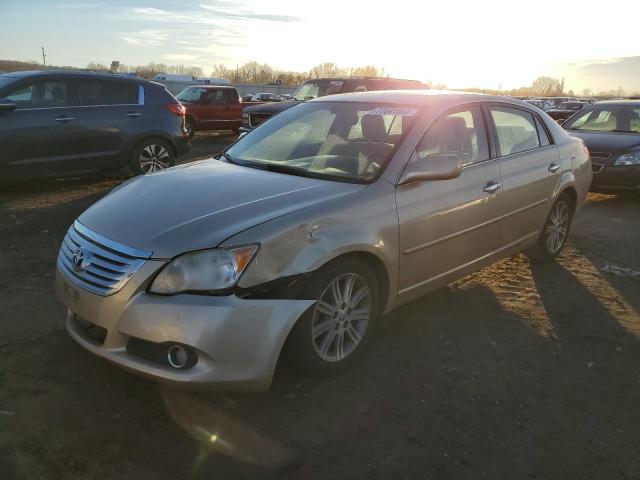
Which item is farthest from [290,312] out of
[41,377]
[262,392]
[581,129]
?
[581,129]

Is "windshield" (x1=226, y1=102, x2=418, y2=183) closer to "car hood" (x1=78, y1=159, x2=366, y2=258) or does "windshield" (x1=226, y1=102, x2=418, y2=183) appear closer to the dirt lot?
"car hood" (x1=78, y1=159, x2=366, y2=258)

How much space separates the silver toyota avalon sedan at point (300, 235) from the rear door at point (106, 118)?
443 centimetres

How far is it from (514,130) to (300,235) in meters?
2.68

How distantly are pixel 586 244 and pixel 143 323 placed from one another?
537 centimetres

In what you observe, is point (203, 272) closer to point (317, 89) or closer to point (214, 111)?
point (317, 89)

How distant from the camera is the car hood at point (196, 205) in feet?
9.22

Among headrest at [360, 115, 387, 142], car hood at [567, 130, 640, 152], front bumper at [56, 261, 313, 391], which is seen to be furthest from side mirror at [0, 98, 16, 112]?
car hood at [567, 130, 640, 152]

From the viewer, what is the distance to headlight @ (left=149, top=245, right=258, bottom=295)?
106 inches

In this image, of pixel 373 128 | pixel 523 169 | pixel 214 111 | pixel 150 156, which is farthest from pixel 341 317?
pixel 214 111

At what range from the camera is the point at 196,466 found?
2.51 meters

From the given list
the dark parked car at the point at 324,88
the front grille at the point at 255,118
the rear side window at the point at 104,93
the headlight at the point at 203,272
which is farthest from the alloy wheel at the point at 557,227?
the front grille at the point at 255,118

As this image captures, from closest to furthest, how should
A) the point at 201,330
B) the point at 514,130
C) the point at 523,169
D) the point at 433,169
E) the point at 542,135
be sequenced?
1. the point at 201,330
2. the point at 433,169
3. the point at 523,169
4. the point at 514,130
5. the point at 542,135

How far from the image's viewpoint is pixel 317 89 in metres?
13.8

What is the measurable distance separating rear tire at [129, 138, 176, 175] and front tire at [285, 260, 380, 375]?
594 cm
